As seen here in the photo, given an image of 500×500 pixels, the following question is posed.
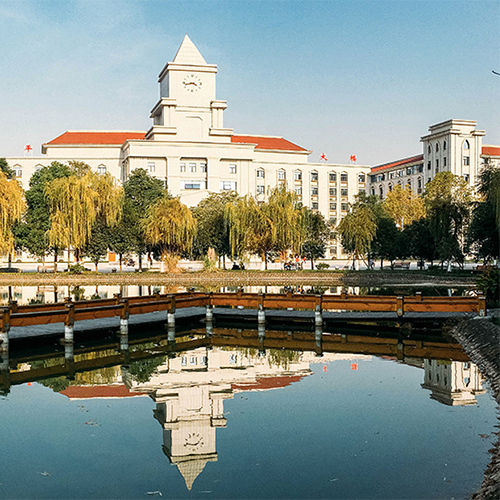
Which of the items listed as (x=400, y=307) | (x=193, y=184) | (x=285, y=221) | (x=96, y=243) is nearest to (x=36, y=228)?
(x=96, y=243)

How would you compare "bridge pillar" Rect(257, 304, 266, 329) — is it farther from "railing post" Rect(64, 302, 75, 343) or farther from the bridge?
"railing post" Rect(64, 302, 75, 343)

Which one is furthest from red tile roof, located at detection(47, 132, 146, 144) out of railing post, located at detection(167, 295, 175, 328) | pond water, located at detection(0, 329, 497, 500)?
pond water, located at detection(0, 329, 497, 500)

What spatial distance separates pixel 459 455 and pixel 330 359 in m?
5.96

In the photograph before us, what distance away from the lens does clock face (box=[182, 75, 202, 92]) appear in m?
77.1

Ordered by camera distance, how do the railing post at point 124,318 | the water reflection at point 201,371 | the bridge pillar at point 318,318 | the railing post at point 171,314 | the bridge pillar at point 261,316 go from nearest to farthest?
the water reflection at point 201,371 < the railing post at point 124,318 < the railing post at point 171,314 < the bridge pillar at point 318,318 < the bridge pillar at point 261,316

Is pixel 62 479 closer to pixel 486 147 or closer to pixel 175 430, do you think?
pixel 175 430

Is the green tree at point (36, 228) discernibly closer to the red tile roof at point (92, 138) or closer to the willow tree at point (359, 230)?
the willow tree at point (359, 230)

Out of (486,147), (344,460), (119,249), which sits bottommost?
(344,460)

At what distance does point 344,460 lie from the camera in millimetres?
6828

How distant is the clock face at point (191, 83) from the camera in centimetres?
7712

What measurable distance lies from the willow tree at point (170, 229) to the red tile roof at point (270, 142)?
48.2 m

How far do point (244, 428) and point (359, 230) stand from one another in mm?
38910

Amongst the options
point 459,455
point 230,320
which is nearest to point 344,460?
point 459,455

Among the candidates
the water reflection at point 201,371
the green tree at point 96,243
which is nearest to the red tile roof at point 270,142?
the green tree at point 96,243
